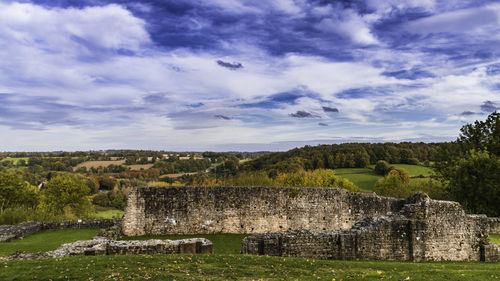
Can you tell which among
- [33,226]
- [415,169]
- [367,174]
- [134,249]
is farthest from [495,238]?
[415,169]

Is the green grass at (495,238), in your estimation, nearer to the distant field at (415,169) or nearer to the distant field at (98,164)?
the distant field at (415,169)

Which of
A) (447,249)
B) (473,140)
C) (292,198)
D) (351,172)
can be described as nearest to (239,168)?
(351,172)

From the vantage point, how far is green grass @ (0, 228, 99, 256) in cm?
1561

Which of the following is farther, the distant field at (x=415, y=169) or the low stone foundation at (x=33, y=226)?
the distant field at (x=415, y=169)

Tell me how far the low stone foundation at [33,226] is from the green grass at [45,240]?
524mm

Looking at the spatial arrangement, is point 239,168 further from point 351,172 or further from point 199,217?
point 199,217

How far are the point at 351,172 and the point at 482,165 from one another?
3934 cm

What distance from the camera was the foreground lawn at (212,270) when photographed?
881 cm

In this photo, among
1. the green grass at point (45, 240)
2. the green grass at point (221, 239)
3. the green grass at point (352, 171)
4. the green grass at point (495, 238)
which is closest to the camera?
the green grass at point (45, 240)

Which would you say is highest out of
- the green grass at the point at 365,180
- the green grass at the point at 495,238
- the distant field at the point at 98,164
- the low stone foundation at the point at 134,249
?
the low stone foundation at the point at 134,249

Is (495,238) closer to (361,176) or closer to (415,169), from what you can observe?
(361,176)

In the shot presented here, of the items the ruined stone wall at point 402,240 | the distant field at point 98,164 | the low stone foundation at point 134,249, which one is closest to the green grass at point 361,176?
the ruined stone wall at point 402,240

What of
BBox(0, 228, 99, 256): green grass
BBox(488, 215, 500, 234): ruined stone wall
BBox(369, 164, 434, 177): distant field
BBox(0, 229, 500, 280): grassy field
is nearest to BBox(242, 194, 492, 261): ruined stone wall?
BBox(0, 229, 500, 280): grassy field

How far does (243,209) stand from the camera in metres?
20.0
